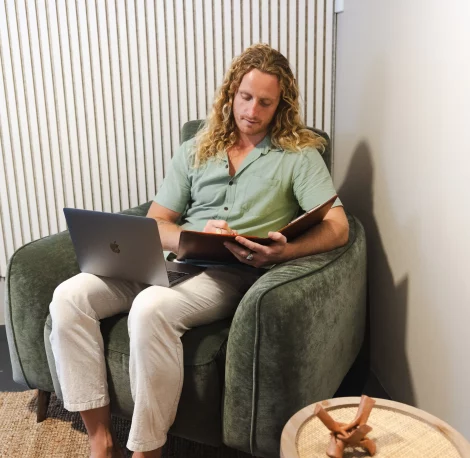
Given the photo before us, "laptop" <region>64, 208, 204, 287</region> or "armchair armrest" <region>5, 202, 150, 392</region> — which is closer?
"laptop" <region>64, 208, 204, 287</region>

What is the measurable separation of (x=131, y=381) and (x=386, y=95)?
3.57 ft

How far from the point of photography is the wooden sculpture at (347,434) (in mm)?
937

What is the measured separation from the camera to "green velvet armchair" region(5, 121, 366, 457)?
122cm

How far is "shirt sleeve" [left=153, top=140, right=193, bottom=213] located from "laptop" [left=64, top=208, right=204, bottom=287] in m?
0.29

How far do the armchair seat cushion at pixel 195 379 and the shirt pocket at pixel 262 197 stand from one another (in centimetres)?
37

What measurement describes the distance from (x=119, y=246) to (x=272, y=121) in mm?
667

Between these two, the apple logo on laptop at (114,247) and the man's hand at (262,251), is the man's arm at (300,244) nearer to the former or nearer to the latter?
the man's hand at (262,251)

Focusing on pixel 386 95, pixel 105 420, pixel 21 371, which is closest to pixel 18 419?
pixel 21 371

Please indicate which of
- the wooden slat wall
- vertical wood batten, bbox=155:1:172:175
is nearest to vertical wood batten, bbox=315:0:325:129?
the wooden slat wall

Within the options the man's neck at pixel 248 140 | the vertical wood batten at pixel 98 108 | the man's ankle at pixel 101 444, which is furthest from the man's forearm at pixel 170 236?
the vertical wood batten at pixel 98 108

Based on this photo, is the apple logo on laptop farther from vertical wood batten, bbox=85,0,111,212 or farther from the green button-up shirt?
vertical wood batten, bbox=85,0,111,212

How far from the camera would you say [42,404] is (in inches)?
70.1

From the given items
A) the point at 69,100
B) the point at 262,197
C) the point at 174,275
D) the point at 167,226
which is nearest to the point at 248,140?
the point at 262,197

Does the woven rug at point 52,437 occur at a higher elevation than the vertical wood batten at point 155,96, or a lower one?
lower
